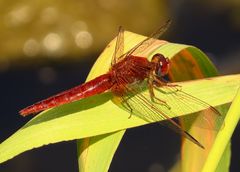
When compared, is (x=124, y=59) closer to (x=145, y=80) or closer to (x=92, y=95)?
(x=145, y=80)

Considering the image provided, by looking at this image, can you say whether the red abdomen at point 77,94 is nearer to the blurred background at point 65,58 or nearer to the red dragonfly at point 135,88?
the red dragonfly at point 135,88

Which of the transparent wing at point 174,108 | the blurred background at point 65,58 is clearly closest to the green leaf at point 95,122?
the transparent wing at point 174,108

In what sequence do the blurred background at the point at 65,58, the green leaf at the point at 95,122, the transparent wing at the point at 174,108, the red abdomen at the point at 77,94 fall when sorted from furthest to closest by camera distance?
the blurred background at the point at 65,58
the red abdomen at the point at 77,94
the transparent wing at the point at 174,108
the green leaf at the point at 95,122

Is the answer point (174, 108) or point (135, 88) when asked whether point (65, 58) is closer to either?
point (135, 88)

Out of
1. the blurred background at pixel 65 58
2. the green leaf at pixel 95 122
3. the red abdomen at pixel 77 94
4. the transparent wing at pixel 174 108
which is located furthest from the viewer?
the blurred background at pixel 65 58

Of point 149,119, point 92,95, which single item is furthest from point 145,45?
point 149,119

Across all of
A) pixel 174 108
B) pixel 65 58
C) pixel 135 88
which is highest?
pixel 65 58

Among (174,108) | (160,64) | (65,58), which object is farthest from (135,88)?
(65,58)
